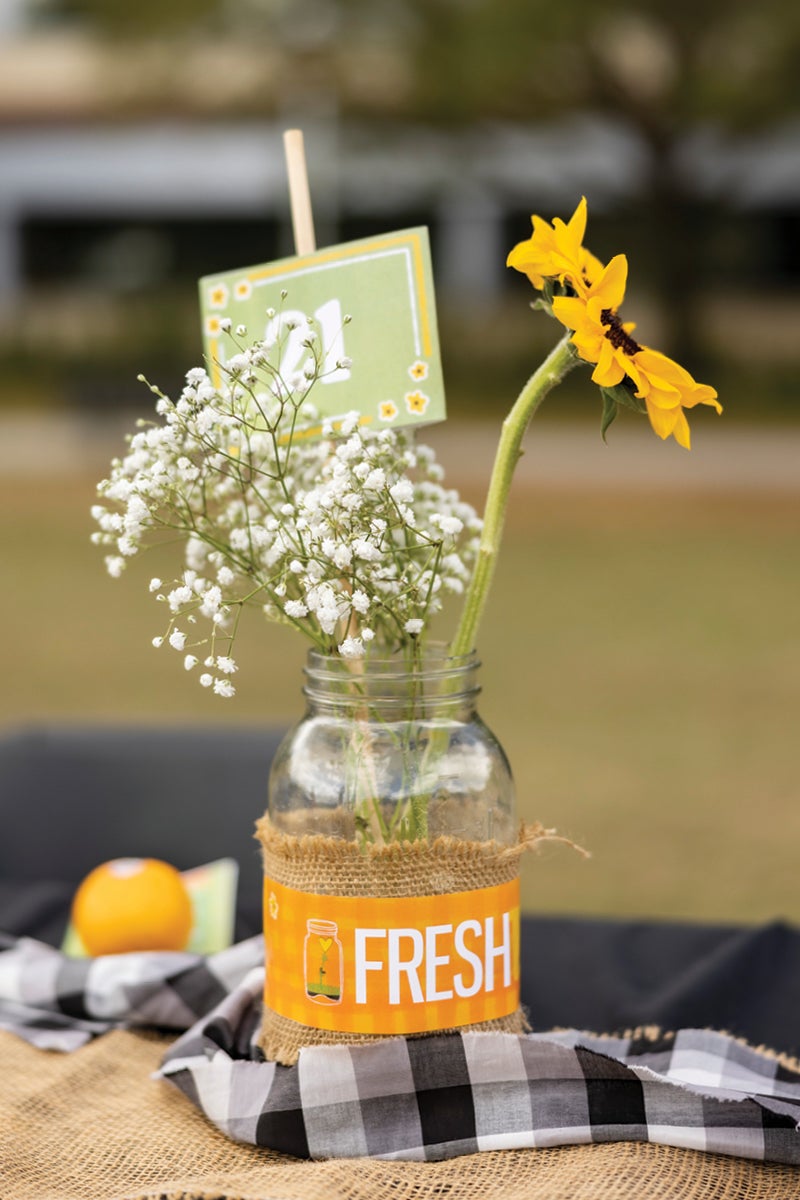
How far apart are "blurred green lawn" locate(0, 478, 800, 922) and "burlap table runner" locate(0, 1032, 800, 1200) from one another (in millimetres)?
277

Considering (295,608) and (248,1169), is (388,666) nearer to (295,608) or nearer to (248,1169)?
(295,608)

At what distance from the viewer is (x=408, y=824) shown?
1064 millimetres

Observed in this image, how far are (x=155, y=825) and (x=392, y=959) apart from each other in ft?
3.19

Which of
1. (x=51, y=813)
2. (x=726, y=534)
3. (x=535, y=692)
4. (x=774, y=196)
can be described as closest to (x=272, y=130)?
(x=774, y=196)

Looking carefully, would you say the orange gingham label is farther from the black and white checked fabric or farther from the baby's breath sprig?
the baby's breath sprig

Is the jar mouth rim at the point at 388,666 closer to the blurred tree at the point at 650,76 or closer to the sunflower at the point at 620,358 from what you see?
the sunflower at the point at 620,358

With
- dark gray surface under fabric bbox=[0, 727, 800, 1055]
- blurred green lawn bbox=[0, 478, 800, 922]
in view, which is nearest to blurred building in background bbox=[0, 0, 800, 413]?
blurred green lawn bbox=[0, 478, 800, 922]

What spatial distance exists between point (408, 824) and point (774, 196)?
17.8 meters

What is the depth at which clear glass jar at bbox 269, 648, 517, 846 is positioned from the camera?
1064mm

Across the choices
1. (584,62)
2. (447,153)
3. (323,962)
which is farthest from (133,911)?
(447,153)

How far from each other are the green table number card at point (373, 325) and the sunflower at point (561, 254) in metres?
0.15

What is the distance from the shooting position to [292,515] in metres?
1.07

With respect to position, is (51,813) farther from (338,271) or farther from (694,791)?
(694,791)

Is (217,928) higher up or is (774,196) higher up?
(774,196)
